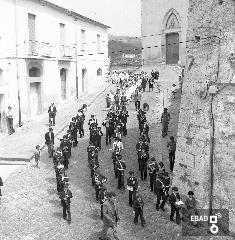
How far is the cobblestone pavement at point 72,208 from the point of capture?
35.0 feet

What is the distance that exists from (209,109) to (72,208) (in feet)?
17.7

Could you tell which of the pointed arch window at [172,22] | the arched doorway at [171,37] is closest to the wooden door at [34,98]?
the arched doorway at [171,37]

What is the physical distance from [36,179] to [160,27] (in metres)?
19.1

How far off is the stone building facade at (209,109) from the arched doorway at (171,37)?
17.4m

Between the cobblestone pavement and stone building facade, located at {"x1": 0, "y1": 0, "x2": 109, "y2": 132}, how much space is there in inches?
254

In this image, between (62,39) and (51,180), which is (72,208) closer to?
(51,180)

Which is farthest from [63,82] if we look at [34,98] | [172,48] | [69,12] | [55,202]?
[55,202]

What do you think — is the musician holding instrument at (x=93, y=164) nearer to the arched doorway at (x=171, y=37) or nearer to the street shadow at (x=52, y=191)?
the street shadow at (x=52, y=191)

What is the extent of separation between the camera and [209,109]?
11.1 m

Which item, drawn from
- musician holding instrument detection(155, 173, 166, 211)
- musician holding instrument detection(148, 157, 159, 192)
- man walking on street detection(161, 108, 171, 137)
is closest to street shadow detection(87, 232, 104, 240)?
musician holding instrument detection(155, 173, 166, 211)

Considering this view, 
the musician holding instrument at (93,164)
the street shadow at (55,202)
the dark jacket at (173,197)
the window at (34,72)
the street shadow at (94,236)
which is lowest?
the street shadow at (94,236)

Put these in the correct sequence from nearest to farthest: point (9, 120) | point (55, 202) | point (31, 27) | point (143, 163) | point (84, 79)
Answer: point (55, 202) < point (143, 163) < point (9, 120) < point (31, 27) < point (84, 79)

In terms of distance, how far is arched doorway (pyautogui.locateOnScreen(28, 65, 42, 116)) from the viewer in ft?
75.3

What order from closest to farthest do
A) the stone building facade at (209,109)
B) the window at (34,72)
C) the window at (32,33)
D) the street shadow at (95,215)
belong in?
the stone building facade at (209,109) → the street shadow at (95,215) → the window at (32,33) → the window at (34,72)
